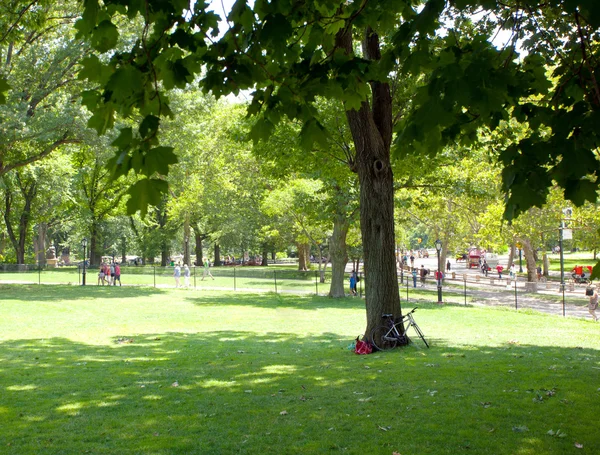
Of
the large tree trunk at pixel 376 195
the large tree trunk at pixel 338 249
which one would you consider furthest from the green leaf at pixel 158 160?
the large tree trunk at pixel 338 249

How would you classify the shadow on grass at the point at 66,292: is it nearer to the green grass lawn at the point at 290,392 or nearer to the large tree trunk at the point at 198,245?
the green grass lawn at the point at 290,392

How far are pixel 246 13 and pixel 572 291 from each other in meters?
36.9

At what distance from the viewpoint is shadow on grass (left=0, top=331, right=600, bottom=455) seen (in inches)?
223

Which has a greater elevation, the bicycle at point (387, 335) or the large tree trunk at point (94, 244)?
the large tree trunk at point (94, 244)

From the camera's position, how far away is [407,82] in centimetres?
1808

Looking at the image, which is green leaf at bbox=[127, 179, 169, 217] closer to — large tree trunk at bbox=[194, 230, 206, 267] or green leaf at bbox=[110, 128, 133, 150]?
green leaf at bbox=[110, 128, 133, 150]

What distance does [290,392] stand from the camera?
8.06 metres

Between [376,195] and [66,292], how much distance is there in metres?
23.5

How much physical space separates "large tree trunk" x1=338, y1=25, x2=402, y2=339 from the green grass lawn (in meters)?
1.32

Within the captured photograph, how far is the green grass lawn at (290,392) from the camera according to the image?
5.70m

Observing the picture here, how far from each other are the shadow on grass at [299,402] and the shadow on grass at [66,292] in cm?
1660

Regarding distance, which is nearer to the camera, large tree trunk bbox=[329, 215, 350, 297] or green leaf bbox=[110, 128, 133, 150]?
green leaf bbox=[110, 128, 133, 150]

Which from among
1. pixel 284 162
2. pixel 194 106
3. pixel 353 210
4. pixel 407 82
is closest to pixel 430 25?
pixel 407 82

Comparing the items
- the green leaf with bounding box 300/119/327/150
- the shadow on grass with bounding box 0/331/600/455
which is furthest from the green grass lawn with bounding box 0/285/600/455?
the green leaf with bounding box 300/119/327/150
